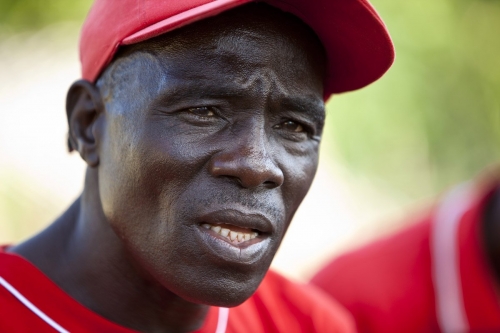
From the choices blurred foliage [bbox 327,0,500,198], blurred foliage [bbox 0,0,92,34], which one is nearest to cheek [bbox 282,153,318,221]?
blurred foliage [bbox 0,0,92,34]

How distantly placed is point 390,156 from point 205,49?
566cm

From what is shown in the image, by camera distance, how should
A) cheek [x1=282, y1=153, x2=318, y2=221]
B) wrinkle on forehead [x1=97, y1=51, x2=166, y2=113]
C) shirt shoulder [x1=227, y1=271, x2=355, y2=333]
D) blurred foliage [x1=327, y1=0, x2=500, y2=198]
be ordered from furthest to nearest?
blurred foliage [x1=327, y1=0, x2=500, y2=198], shirt shoulder [x1=227, y1=271, x2=355, y2=333], cheek [x1=282, y1=153, x2=318, y2=221], wrinkle on forehead [x1=97, y1=51, x2=166, y2=113]

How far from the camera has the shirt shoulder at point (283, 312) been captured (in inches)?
97.2

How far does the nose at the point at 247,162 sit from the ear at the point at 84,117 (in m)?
0.47

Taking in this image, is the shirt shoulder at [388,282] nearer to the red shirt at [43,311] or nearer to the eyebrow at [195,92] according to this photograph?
the red shirt at [43,311]

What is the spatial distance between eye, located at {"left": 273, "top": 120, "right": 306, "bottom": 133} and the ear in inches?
22.2

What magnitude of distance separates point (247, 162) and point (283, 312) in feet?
3.00

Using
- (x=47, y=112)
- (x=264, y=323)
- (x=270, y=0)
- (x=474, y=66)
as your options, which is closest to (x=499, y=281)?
(x=264, y=323)

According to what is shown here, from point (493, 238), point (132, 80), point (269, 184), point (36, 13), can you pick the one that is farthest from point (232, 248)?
point (36, 13)

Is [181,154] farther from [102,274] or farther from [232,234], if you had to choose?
[102,274]

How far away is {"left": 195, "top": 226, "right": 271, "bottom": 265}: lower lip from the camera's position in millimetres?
1893

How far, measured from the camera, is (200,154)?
1907mm

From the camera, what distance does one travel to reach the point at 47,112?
18.9 feet

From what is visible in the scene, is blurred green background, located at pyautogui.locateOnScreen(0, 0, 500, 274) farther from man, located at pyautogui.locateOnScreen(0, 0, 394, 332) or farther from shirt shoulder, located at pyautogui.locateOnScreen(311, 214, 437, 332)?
man, located at pyautogui.locateOnScreen(0, 0, 394, 332)
